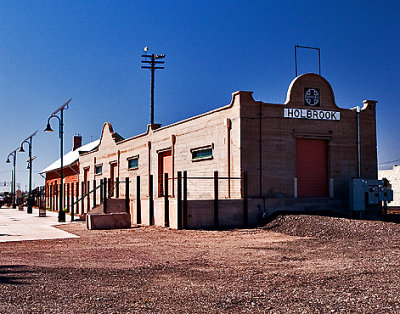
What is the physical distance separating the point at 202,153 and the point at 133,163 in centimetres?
1003

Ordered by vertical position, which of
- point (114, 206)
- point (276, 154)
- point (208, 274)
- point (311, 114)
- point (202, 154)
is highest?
point (311, 114)

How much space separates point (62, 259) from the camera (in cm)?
1103

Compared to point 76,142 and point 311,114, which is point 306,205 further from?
point 76,142

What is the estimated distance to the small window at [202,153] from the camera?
23688 mm

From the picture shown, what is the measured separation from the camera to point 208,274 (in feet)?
29.0

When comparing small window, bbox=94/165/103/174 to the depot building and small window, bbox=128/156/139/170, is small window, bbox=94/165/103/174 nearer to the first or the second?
small window, bbox=128/156/139/170

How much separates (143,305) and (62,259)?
5.24 metres

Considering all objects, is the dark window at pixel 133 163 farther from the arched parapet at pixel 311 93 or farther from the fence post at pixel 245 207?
the arched parapet at pixel 311 93

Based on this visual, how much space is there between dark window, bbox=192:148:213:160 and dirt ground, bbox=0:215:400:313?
867 cm

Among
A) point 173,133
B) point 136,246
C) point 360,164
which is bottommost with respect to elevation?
point 136,246

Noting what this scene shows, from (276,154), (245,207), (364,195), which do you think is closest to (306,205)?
(276,154)

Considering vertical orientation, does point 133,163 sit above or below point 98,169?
above

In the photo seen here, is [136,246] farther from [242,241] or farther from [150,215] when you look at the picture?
[150,215]

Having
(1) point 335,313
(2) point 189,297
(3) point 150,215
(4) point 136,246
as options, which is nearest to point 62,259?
(4) point 136,246
